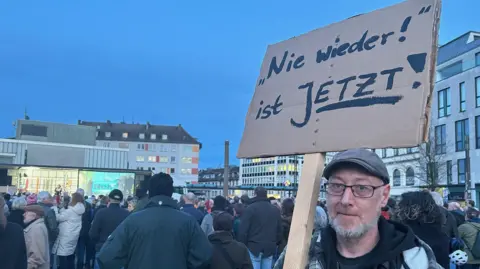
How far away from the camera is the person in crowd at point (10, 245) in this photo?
4852 mm

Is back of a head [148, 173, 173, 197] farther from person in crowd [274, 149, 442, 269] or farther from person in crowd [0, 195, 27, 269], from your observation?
person in crowd [274, 149, 442, 269]

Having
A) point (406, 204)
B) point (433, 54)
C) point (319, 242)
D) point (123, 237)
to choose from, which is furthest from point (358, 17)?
point (123, 237)

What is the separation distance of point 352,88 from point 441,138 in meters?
44.1

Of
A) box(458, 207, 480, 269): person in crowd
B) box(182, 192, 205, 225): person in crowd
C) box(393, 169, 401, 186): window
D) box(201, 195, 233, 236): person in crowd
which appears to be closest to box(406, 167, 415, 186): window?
box(393, 169, 401, 186): window

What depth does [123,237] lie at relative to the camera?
15.8 feet

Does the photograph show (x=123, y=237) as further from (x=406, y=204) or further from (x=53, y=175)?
(x=53, y=175)

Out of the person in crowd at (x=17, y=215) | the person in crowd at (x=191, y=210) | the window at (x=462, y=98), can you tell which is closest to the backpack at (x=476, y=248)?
the person in crowd at (x=191, y=210)

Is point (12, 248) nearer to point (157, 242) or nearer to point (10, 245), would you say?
point (10, 245)

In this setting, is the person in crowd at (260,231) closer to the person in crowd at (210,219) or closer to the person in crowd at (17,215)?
the person in crowd at (210,219)

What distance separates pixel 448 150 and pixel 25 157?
38.5 metres

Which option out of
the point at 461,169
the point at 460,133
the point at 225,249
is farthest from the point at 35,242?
the point at 460,133

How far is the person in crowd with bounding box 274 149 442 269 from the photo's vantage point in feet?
7.39

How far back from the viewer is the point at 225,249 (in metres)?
5.74

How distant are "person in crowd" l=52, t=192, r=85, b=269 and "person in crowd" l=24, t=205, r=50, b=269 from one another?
284 centimetres
